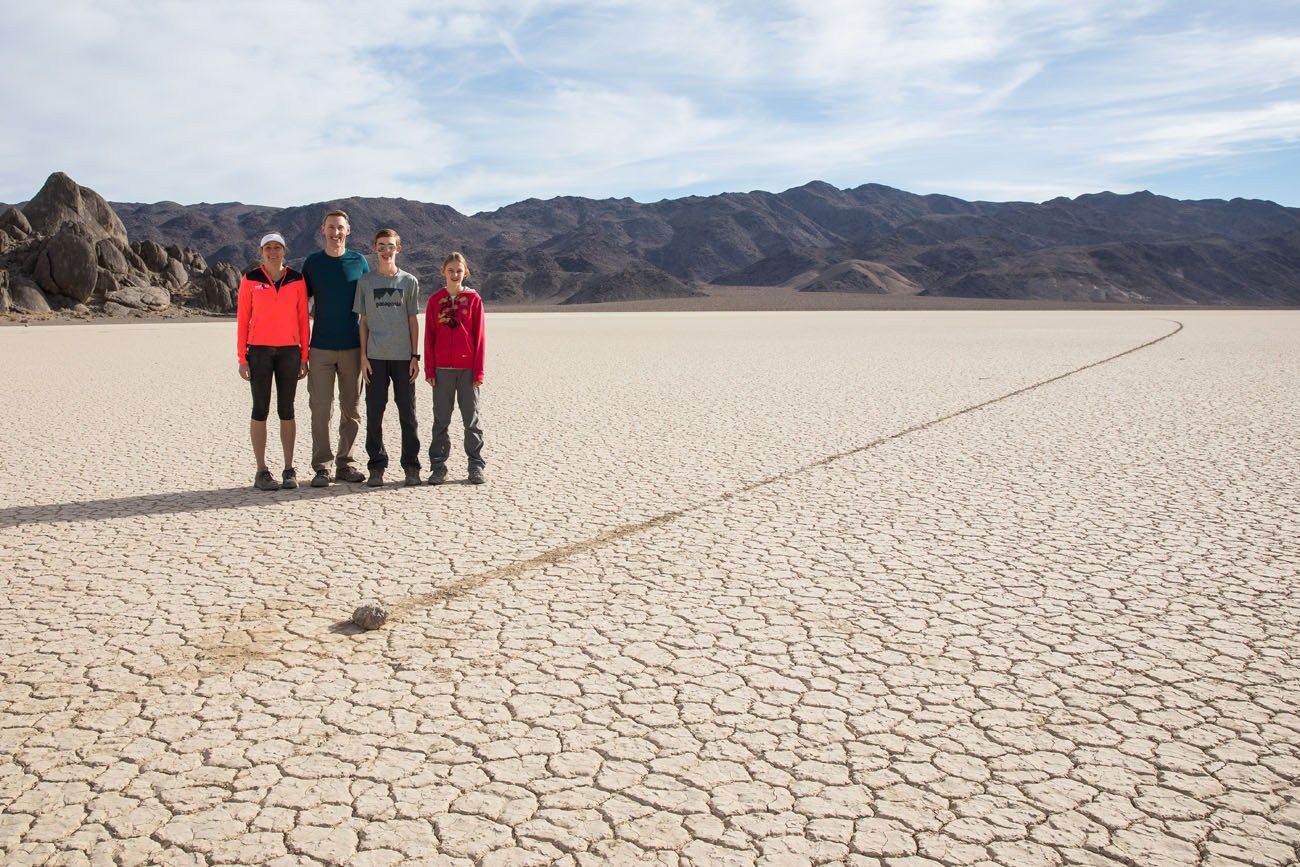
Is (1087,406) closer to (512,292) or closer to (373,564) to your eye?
(373,564)

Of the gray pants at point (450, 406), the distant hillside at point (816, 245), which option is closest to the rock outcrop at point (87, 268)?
the distant hillside at point (816, 245)

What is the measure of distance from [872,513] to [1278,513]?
A: 8.53ft

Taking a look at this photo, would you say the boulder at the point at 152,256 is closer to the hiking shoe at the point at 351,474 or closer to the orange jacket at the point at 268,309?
the hiking shoe at the point at 351,474

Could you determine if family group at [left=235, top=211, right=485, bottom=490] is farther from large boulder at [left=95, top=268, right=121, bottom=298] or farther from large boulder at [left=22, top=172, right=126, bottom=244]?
large boulder at [left=22, top=172, right=126, bottom=244]

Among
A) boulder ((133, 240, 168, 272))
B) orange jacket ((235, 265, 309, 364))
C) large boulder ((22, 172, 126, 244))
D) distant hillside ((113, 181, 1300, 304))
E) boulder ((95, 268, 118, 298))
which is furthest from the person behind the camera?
distant hillside ((113, 181, 1300, 304))

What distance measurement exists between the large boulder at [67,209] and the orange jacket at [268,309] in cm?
5914

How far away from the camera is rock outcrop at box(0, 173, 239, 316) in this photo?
48281mm

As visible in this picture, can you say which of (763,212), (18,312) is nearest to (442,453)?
(18,312)

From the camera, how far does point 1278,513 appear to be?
20.9 feet

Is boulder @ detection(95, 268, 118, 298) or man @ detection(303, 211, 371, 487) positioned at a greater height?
boulder @ detection(95, 268, 118, 298)

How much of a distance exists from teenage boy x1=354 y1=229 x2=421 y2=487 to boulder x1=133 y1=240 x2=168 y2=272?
186 feet

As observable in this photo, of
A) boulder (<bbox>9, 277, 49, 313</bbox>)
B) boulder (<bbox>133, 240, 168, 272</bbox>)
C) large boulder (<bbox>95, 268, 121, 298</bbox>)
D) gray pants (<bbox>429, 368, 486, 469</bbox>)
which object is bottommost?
gray pants (<bbox>429, 368, 486, 469</bbox>)

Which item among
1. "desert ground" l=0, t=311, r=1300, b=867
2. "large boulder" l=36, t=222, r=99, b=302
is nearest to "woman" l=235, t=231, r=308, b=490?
"desert ground" l=0, t=311, r=1300, b=867

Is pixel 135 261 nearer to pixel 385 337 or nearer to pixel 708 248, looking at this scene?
pixel 385 337
